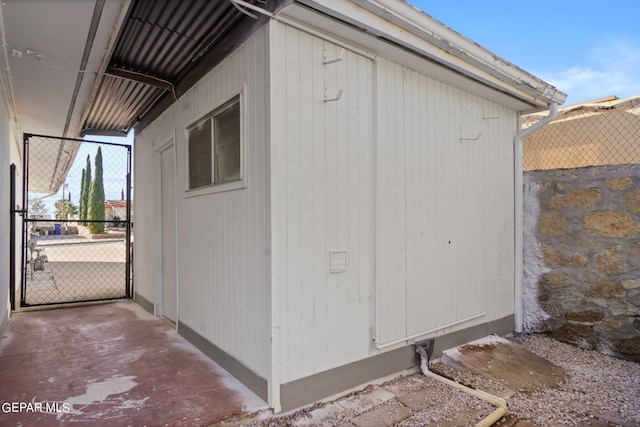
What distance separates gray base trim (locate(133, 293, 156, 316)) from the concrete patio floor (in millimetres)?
518

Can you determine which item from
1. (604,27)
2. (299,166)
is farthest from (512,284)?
(604,27)

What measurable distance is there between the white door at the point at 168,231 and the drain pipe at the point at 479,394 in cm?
261

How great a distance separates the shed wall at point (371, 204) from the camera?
7.97 feet

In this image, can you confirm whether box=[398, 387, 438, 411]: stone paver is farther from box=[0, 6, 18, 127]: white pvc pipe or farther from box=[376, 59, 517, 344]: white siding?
box=[0, 6, 18, 127]: white pvc pipe

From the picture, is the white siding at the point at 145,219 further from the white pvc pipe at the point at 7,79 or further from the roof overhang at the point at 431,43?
the roof overhang at the point at 431,43

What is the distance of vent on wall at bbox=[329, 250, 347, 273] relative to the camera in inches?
103

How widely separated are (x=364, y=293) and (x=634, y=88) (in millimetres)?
4807

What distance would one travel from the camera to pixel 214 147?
3.15 metres

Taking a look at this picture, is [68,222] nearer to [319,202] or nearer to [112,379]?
[112,379]

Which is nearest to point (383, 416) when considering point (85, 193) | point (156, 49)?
point (156, 49)

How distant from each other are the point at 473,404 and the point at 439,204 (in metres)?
1.64

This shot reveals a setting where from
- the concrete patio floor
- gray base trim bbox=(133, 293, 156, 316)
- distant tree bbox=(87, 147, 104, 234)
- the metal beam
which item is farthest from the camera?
distant tree bbox=(87, 147, 104, 234)

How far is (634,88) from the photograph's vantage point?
4785 millimetres

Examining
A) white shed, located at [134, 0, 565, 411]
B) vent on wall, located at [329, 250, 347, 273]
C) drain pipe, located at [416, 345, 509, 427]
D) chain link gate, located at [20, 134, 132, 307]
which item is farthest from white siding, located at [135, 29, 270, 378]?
chain link gate, located at [20, 134, 132, 307]
